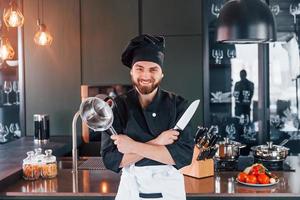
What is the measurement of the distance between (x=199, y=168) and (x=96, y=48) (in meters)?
2.06

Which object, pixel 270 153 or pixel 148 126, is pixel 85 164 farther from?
pixel 148 126

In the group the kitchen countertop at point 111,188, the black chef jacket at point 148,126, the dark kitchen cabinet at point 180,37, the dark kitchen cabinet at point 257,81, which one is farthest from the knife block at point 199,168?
the dark kitchen cabinet at point 257,81

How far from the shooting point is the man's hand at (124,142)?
5.61ft

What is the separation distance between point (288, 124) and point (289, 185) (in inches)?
89.0

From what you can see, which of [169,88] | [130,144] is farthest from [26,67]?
[130,144]

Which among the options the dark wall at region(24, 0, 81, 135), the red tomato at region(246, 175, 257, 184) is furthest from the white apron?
the dark wall at region(24, 0, 81, 135)

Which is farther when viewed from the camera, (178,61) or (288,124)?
(288,124)

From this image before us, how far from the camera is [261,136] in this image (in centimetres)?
433

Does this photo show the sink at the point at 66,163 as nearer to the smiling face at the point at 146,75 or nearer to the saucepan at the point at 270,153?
the saucepan at the point at 270,153

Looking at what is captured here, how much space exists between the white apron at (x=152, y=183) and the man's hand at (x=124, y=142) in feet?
0.45

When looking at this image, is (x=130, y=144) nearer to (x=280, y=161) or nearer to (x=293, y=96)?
(x=280, y=161)

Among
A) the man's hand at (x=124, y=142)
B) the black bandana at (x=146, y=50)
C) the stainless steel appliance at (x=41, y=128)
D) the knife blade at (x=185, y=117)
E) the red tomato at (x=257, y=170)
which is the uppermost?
the black bandana at (x=146, y=50)

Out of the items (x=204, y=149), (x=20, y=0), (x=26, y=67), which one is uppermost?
(x=20, y=0)

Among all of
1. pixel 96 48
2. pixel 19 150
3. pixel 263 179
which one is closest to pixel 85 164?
pixel 19 150
